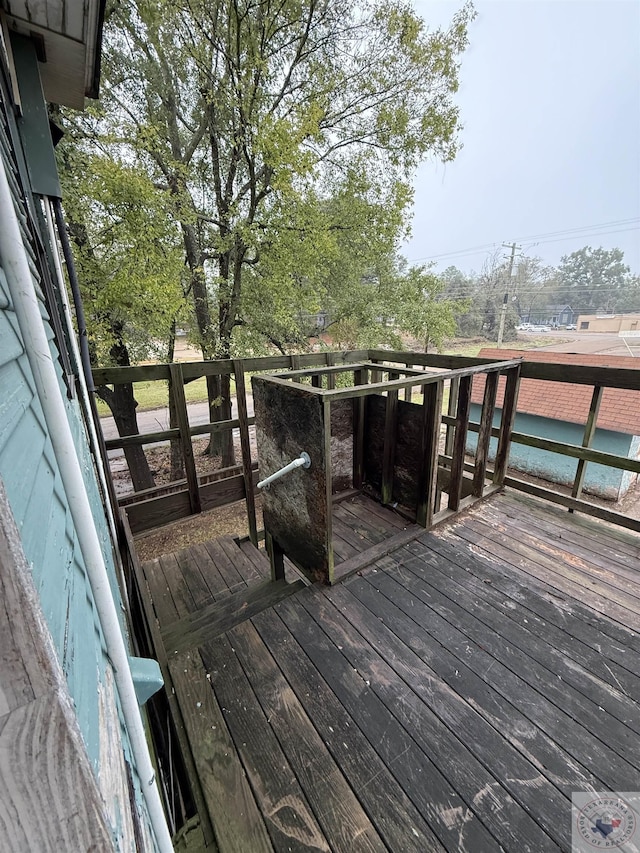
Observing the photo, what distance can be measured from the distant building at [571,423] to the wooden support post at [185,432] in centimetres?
654

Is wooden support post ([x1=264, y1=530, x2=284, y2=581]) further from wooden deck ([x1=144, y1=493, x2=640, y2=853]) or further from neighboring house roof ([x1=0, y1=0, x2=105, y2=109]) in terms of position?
neighboring house roof ([x1=0, y1=0, x2=105, y2=109])

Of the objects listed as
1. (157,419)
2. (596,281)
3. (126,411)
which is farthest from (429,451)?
(596,281)

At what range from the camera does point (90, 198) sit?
13.5 feet

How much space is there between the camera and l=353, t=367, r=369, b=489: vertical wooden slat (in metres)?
2.92

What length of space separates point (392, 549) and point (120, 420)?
495 cm

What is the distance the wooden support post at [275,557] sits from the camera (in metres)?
2.36

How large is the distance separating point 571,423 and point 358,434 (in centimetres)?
830

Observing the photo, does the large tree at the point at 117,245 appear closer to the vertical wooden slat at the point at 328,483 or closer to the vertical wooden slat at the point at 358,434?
the vertical wooden slat at the point at 358,434

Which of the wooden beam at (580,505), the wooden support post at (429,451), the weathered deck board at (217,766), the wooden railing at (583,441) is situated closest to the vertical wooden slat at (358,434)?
the wooden support post at (429,451)

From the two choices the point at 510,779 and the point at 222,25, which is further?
the point at 222,25

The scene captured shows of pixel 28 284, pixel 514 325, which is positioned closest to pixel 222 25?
pixel 28 284

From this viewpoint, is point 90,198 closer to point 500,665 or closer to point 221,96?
point 221,96

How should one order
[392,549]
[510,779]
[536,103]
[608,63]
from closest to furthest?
[510,779]
[392,549]
[608,63]
[536,103]

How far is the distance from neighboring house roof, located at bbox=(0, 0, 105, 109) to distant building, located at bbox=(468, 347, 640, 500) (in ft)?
25.1
